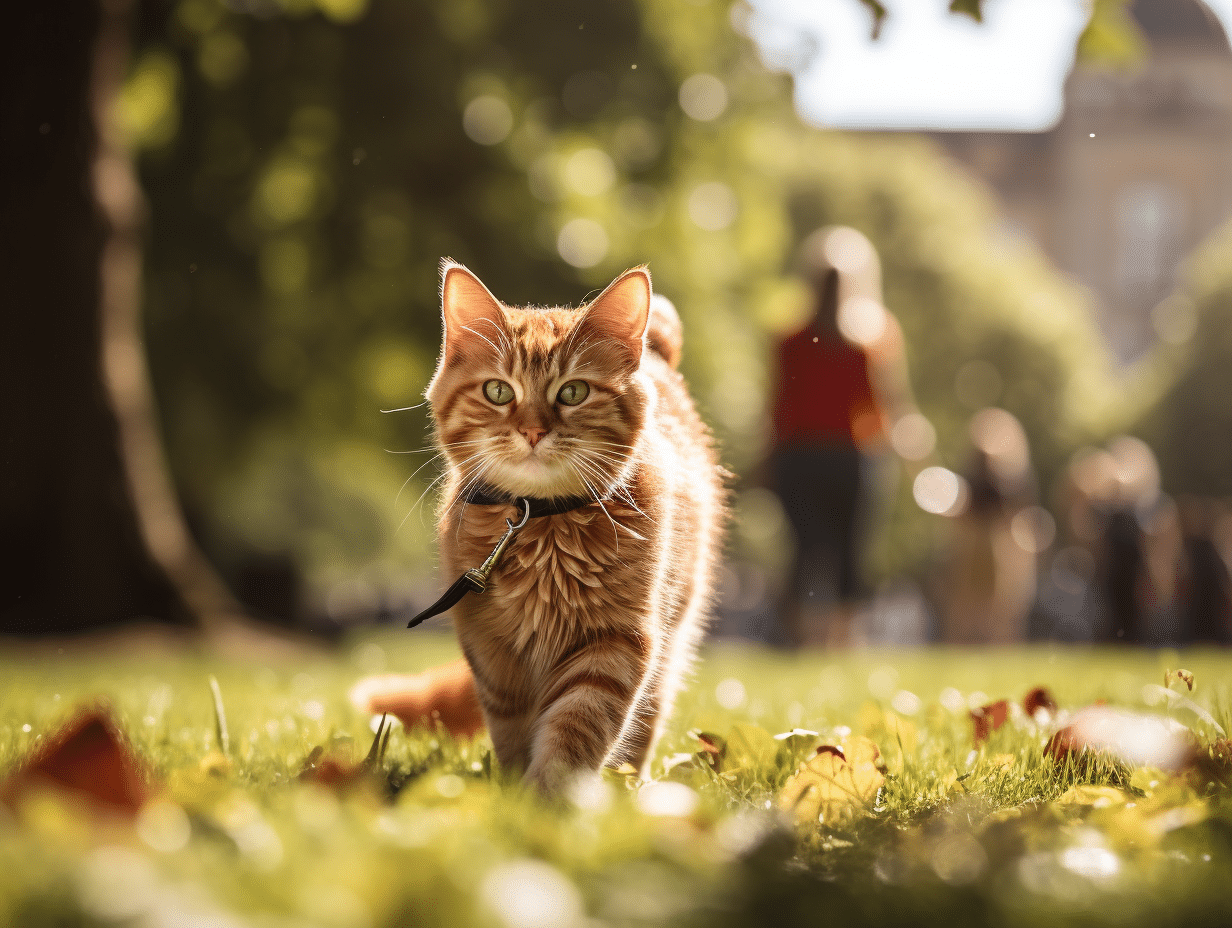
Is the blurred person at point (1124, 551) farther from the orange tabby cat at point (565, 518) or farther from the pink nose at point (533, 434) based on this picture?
the pink nose at point (533, 434)

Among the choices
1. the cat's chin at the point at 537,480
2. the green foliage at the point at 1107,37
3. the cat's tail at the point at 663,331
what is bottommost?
the cat's chin at the point at 537,480

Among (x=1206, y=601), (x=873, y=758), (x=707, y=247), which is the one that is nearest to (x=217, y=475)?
(x=707, y=247)

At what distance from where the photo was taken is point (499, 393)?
2486 mm

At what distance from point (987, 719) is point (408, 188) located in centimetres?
857

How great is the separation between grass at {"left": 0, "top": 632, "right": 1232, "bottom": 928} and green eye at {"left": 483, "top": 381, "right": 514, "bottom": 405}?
81 cm

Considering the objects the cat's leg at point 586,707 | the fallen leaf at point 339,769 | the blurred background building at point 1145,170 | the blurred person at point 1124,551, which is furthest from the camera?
the blurred background building at point 1145,170

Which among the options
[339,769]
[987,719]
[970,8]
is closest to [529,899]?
[339,769]

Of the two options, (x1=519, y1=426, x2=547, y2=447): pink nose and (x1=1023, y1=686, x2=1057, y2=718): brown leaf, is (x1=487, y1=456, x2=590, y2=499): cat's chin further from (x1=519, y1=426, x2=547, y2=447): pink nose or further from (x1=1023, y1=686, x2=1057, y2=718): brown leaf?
(x1=1023, y1=686, x2=1057, y2=718): brown leaf

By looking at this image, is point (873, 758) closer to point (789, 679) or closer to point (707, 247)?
point (789, 679)

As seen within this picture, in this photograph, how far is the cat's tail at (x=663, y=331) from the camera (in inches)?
124

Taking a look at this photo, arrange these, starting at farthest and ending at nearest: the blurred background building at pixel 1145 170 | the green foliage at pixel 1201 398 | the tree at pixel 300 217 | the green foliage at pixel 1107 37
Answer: the blurred background building at pixel 1145 170 < the green foliage at pixel 1201 398 < the tree at pixel 300 217 < the green foliage at pixel 1107 37

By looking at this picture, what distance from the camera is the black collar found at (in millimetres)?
2348

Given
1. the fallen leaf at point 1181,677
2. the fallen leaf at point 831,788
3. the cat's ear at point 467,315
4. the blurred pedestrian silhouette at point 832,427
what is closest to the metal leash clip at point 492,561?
the cat's ear at point 467,315

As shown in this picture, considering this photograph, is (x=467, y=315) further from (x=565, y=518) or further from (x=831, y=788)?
(x=831, y=788)
